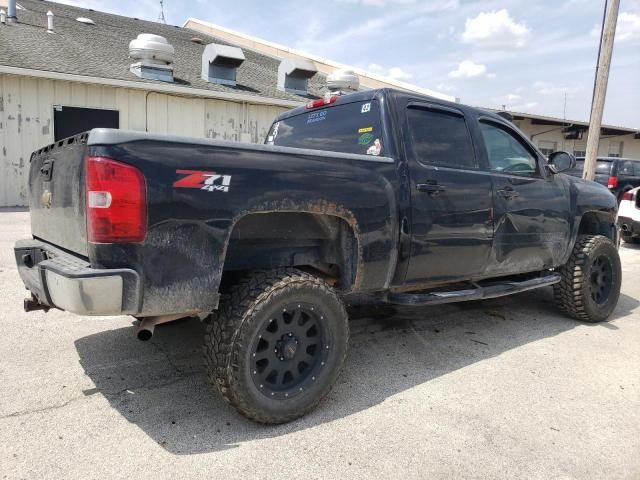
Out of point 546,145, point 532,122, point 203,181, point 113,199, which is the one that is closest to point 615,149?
point 546,145

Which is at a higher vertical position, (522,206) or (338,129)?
(338,129)

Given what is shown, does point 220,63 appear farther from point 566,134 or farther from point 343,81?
point 566,134

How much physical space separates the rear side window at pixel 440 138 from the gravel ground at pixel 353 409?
5.18ft

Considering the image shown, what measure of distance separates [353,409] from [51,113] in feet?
36.9

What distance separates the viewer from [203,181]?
2.51 m

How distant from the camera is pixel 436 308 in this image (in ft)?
17.7

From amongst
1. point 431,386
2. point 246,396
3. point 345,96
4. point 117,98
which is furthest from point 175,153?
point 117,98

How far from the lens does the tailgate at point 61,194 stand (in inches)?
100

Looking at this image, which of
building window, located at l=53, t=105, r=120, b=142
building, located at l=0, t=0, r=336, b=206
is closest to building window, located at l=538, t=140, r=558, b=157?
building, located at l=0, t=0, r=336, b=206

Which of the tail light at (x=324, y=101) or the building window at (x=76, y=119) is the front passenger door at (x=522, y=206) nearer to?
the tail light at (x=324, y=101)

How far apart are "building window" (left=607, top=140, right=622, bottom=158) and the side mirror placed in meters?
25.4

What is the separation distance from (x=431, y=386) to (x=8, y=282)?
4.64 meters

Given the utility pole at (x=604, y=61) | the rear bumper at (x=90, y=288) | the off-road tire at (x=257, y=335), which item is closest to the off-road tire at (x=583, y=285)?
the off-road tire at (x=257, y=335)

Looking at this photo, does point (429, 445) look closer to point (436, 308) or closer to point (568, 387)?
point (568, 387)
